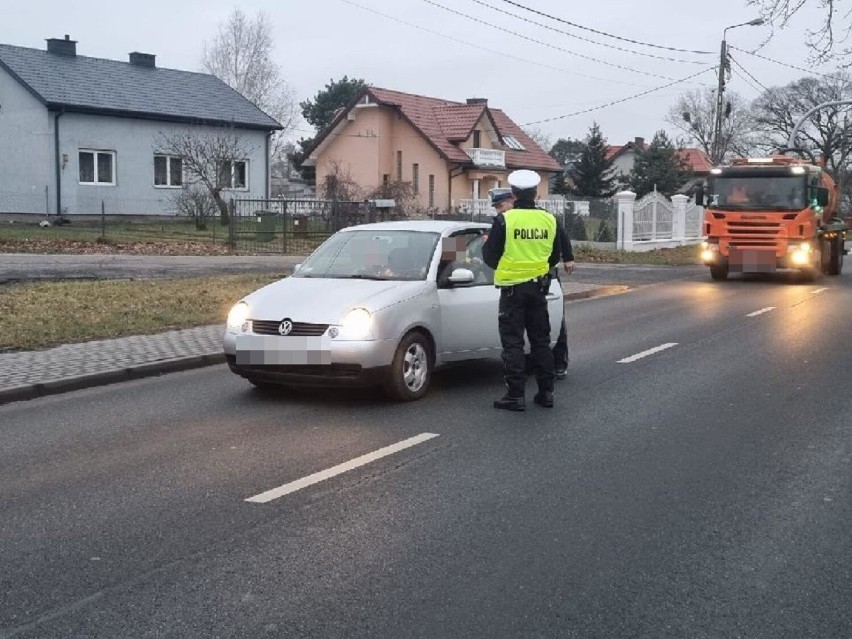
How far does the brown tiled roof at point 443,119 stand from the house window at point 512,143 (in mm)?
282

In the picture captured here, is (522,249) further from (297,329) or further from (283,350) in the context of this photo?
(283,350)

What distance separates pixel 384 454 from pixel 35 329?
6840mm

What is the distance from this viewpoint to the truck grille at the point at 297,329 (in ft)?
27.2

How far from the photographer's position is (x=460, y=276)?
922 cm

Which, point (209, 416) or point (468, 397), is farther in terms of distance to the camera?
point (468, 397)

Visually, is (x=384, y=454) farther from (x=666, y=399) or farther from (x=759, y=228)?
(x=759, y=228)

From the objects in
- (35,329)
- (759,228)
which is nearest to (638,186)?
(759,228)

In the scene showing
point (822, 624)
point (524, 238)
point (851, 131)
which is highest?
point (851, 131)

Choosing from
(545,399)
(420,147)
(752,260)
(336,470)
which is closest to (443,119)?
(420,147)

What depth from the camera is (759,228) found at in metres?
23.2

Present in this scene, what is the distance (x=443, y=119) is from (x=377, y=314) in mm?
48046

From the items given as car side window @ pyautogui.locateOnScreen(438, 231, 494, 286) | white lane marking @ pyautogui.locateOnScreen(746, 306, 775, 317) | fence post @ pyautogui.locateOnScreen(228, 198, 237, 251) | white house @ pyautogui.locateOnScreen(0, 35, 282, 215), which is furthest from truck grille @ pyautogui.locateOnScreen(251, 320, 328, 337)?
white house @ pyautogui.locateOnScreen(0, 35, 282, 215)

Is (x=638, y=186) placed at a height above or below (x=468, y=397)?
above

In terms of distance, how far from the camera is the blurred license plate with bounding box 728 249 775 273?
76.5 ft
